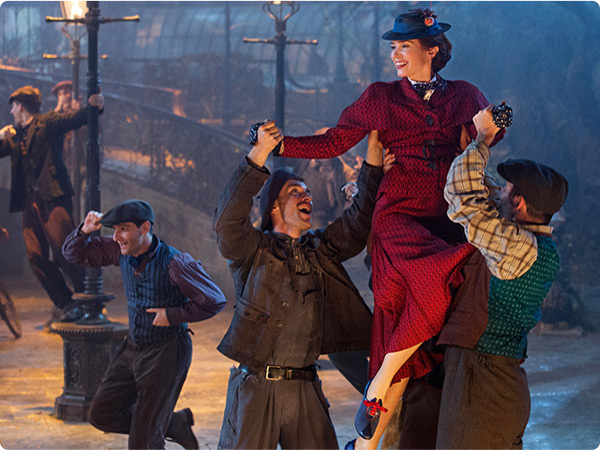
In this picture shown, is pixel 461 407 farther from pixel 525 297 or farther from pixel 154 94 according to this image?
pixel 154 94

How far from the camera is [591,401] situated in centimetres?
777

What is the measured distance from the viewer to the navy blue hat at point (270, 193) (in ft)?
13.7

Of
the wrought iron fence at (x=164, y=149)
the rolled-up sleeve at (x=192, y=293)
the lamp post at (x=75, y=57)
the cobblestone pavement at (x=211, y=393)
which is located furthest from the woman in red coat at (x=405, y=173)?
the wrought iron fence at (x=164, y=149)

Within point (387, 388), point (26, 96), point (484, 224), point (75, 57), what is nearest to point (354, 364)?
point (387, 388)

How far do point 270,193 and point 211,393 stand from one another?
3.94 m

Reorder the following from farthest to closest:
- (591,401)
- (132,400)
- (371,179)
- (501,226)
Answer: (591,401) → (132,400) → (371,179) → (501,226)

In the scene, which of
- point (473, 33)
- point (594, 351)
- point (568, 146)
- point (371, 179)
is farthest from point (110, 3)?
point (371, 179)

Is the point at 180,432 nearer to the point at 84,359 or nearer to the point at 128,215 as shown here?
the point at 128,215

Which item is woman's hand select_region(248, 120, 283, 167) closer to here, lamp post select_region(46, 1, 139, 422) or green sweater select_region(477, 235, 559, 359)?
green sweater select_region(477, 235, 559, 359)

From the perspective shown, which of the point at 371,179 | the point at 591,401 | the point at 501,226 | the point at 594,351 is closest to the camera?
the point at 501,226

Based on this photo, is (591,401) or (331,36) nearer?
(591,401)

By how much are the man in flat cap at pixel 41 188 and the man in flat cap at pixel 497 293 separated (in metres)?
6.82

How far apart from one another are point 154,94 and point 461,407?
1308 cm

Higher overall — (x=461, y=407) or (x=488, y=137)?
(x=488, y=137)
